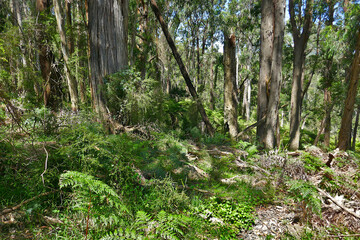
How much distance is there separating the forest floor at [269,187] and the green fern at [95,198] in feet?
1.16

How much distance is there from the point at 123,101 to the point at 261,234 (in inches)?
113

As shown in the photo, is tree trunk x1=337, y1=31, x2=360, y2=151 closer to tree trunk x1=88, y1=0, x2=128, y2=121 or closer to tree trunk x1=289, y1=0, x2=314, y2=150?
tree trunk x1=289, y1=0, x2=314, y2=150

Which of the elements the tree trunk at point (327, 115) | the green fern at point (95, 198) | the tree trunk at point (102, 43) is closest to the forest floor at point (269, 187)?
the green fern at point (95, 198)

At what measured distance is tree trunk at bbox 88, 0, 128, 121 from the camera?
402 centimetres

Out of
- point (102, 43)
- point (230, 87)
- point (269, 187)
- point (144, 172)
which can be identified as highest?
point (102, 43)

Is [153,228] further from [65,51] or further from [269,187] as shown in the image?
[65,51]

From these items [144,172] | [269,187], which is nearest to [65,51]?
[144,172]

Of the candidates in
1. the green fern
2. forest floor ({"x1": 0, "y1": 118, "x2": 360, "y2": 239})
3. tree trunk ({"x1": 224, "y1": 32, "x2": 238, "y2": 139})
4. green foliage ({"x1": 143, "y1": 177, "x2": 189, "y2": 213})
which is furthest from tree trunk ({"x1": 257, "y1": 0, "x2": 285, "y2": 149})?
the green fern

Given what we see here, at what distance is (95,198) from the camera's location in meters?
1.90

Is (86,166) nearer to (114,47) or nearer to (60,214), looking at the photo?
(60,214)

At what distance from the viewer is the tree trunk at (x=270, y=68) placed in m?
4.79

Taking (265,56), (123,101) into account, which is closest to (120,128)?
(123,101)

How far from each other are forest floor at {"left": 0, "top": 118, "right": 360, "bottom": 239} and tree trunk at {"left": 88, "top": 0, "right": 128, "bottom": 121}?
1.08 m

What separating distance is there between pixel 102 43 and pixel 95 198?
123 inches
